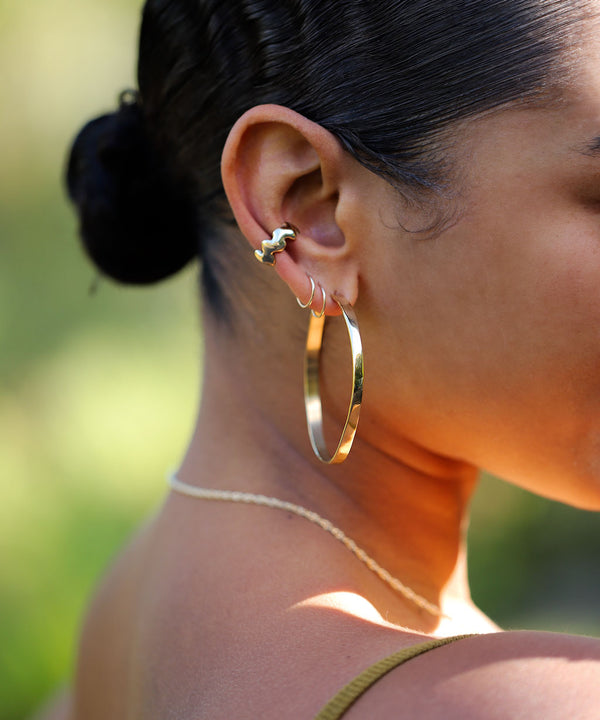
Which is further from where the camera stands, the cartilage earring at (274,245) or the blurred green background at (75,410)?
the blurred green background at (75,410)

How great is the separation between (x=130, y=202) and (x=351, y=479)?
68 centimetres

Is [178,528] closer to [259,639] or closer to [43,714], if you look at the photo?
[259,639]

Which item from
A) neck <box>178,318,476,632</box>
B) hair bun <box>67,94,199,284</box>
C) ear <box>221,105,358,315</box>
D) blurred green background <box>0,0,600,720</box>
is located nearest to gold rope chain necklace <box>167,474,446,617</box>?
neck <box>178,318,476,632</box>

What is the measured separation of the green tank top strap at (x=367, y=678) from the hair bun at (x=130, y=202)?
89 centimetres

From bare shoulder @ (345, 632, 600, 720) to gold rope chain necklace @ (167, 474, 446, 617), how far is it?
0.37 metres

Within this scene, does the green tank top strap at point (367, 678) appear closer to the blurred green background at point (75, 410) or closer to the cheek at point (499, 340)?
the cheek at point (499, 340)

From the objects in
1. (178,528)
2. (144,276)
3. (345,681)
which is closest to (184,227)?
(144,276)

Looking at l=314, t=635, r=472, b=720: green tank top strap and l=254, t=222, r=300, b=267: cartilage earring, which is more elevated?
l=254, t=222, r=300, b=267: cartilage earring

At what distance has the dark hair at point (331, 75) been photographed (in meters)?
1.11

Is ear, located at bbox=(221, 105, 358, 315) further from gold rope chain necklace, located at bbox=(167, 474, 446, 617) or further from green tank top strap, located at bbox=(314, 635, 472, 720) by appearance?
green tank top strap, located at bbox=(314, 635, 472, 720)

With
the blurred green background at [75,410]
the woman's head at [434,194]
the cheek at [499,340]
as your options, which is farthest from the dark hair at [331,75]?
the blurred green background at [75,410]

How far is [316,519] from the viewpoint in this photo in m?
1.30

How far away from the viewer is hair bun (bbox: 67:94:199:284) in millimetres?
1596

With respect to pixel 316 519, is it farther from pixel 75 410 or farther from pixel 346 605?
pixel 75 410
